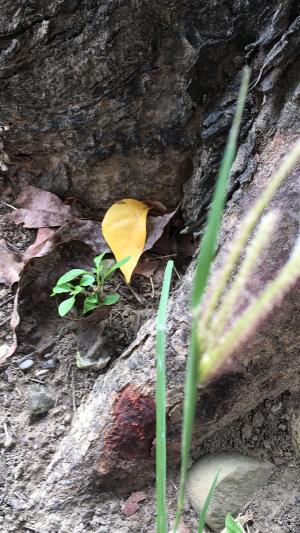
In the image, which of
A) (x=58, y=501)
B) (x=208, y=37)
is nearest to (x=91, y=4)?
(x=208, y=37)

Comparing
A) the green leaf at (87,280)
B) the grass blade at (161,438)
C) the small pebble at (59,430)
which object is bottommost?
the small pebble at (59,430)

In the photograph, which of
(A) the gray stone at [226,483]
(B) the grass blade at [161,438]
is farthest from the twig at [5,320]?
(B) the grass blade at [161,438]

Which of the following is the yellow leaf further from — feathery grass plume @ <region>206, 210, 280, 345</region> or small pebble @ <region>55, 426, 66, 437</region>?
feathery grass plume @ <region>206, 210, 280, 345</region>

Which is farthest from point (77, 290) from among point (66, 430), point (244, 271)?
point (244, 271)

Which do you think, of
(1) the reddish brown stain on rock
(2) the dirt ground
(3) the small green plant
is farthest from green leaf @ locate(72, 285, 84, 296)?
(1) the reddish brown stain on rock

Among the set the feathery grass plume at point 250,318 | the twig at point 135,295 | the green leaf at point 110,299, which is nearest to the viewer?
the feathery grass plume at point 250,318

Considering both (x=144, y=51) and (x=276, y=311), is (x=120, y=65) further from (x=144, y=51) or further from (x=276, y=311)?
(x=276, y=311)

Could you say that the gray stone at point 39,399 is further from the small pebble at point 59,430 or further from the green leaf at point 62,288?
the green leaf at point 62,288
